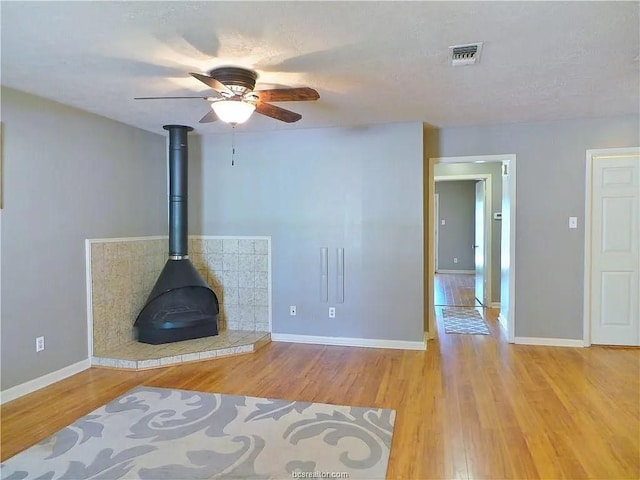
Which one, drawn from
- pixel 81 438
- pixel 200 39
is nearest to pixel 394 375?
pixel 81 438

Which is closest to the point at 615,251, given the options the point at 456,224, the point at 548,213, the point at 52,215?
the point at 548,213

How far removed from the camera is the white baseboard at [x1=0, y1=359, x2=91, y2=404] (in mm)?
3117

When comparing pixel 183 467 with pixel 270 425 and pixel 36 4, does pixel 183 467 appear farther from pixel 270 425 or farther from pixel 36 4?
pixel 36 4

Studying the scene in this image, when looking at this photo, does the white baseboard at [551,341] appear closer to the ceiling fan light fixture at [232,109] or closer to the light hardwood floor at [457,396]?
the light hardwood floor at [457,396]

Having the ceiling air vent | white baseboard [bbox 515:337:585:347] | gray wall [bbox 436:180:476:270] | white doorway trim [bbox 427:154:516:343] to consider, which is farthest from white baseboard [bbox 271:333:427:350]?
gray wall [bbox 436:180:476:270]

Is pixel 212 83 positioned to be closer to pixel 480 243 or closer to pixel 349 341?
pixel 349 341

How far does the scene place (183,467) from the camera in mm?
2270

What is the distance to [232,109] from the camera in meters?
2.78

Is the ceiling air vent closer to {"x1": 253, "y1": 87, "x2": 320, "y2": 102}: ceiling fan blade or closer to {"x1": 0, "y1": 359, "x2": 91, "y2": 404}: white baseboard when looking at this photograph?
{"x1": 253, "y1": 87, "x2": 320, "y2": 102}: ceiling fan blade

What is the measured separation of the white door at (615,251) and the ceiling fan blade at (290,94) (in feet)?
11.2

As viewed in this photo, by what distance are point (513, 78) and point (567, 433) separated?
2.41 m

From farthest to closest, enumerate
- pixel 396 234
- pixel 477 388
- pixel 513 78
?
pixel 396 234 → pixel 477 388 → pixel 513 78

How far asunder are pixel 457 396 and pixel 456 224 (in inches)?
316

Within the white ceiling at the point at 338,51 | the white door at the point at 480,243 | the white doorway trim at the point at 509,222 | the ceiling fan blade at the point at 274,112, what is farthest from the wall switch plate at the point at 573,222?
the ceiling fan blade at the point at 274,112
